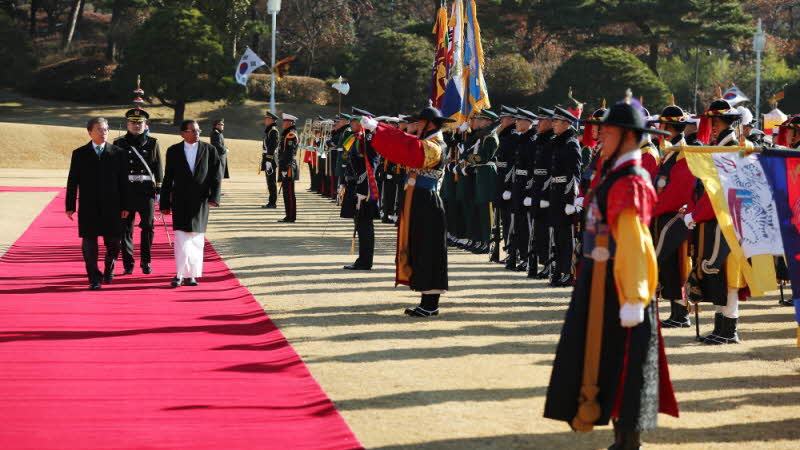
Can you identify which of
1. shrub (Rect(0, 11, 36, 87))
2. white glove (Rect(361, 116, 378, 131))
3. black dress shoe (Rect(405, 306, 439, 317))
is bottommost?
black dress shoe (Rect(405, 306, 439, 317))

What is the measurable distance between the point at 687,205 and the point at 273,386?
12.5ft

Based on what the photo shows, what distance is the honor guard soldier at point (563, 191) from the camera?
36.1 ft

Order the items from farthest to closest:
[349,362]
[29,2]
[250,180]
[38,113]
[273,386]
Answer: [29,2], [38,113], [250,180], [349,362], [273,386]

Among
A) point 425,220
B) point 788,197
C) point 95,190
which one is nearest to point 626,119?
point 788,197

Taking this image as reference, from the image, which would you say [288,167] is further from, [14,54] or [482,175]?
[14,54]

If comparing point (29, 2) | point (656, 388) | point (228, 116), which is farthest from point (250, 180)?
point (29, 2)

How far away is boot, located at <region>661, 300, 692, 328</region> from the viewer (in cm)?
892

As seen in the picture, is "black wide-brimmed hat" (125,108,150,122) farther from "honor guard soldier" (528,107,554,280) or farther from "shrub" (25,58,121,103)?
"shrub" (25,58,121,103)

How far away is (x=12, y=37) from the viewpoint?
47.0 meters

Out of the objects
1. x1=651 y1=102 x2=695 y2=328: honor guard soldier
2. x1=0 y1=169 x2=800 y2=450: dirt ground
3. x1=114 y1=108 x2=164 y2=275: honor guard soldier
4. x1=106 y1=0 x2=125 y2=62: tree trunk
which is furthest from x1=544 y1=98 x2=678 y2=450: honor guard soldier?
x1=106 y1=0 x2=125 y2=62: tree trunk

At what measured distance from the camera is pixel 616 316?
497cm

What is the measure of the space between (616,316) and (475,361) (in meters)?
2.53

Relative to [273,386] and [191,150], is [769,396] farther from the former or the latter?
[191,150]

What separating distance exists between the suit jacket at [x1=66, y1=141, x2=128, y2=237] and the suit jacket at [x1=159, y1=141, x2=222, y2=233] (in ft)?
1.63
